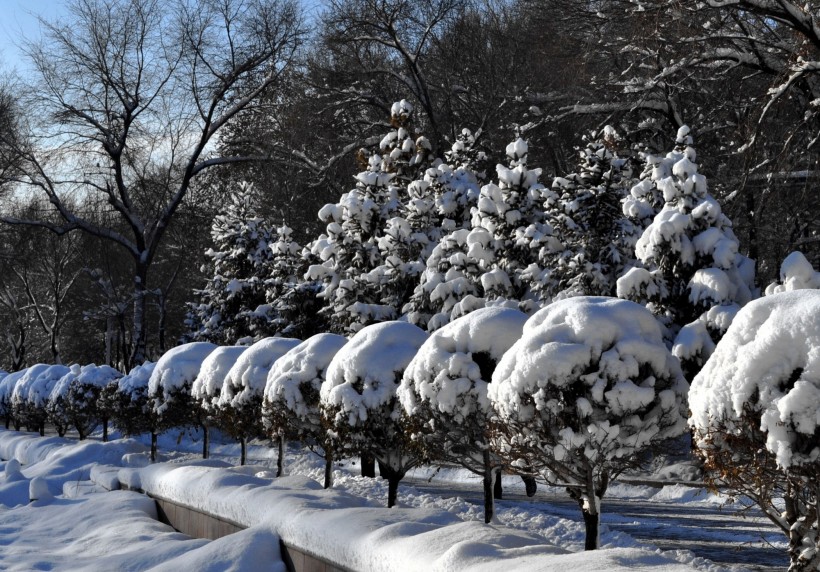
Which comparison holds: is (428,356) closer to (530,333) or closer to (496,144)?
(530,333)

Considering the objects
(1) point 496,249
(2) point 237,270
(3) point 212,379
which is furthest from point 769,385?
(2) point 237,270

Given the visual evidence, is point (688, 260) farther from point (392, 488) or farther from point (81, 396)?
point (81, 396)

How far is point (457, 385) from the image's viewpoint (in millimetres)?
10883

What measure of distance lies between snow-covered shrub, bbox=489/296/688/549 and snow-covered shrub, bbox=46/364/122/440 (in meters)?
22.9

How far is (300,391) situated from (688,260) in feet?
29.4

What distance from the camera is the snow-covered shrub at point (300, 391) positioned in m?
14.7

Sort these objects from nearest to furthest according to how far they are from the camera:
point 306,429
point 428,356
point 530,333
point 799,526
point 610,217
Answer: point 799,526 → point 530,333 → point 428,356 → point 306,429 → point 610,217

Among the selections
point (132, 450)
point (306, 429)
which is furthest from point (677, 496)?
point (132, 450)

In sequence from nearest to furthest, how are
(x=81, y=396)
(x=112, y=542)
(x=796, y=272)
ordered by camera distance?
(x=112, y=542) → (x=796, y=272) → (x=81, y=396)

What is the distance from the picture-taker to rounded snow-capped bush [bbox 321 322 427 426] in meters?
12.6

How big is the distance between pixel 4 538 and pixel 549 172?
26482 mm

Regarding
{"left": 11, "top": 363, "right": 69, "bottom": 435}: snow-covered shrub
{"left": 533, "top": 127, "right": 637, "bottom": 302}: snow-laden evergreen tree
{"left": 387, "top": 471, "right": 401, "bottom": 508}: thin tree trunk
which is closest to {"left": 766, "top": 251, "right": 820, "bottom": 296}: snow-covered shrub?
{"left": 387, "top": 471, "right": 401, "bottom": 508}: thin tree trunk

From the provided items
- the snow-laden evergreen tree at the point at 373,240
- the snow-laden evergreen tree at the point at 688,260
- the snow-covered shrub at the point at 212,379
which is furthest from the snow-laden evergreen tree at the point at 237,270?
the snow-laden evergreen tree at the point at 688,260

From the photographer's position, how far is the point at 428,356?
11.3 m
